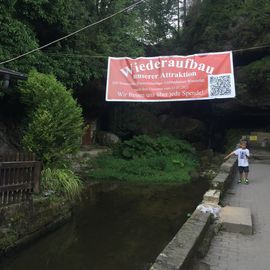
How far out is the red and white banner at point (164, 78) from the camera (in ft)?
37.6

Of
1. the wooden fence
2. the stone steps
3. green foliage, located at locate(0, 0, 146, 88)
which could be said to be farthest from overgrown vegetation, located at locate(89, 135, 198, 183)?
the stone steps

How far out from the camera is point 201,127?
82.3 ft

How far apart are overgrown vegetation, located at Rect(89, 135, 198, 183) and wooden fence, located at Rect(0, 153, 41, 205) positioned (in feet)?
26.2

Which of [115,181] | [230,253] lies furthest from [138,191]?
[230,253]

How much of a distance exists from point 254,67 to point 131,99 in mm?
11851

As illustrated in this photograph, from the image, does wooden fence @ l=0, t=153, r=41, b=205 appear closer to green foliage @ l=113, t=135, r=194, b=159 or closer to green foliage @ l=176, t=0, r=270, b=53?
green foliage @ l=113, t=135, r=194, b=159

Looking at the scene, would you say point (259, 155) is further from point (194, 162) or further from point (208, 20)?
point (208, 20)

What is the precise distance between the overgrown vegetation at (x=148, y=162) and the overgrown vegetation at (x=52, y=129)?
22.1 ft

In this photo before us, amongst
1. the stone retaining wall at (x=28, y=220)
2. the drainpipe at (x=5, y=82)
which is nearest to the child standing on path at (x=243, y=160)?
the stone retaining wall at (x=28, y=220)

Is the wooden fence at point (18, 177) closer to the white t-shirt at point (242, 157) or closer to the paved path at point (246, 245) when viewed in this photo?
the paved path at point (246, 245)

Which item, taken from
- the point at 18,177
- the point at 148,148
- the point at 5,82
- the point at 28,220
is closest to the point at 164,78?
the point at 5,82

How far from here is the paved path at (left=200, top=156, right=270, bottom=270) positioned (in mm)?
5500

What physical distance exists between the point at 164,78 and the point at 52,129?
4024 millimetres

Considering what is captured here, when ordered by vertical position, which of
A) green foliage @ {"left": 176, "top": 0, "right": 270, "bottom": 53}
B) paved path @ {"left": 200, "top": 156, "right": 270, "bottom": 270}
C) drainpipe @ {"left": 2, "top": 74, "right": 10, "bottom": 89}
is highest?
green foliage @ {"left": 176, "top": 0, "right": 270, "bottom": 53}
